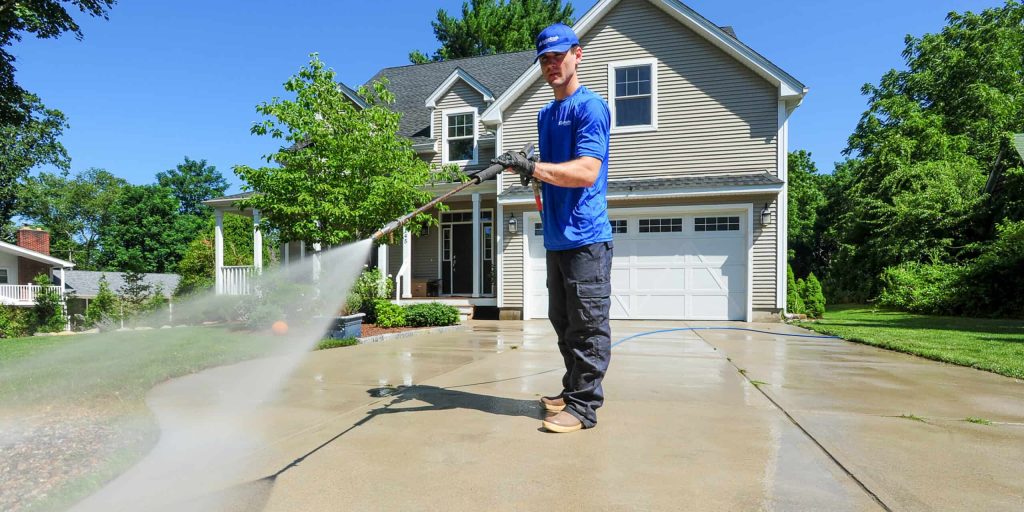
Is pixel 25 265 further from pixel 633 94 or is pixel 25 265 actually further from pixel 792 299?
pixel 792 299

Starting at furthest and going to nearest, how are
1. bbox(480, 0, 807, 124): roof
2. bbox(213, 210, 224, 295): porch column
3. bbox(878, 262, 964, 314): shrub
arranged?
1. bbox(213, 210, 224, 295): porch column
2. bbox(878, 262, 964, 314): shrub
3. bbox(480, 0, 807, 124): roof

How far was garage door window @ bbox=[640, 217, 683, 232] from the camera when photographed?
11.3 metres

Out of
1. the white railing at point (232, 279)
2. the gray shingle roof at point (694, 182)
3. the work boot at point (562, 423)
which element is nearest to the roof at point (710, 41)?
the gray shingle roof at point (694, 182)

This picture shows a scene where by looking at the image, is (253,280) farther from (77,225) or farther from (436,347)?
(77,225)

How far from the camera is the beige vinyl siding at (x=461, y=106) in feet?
47.4

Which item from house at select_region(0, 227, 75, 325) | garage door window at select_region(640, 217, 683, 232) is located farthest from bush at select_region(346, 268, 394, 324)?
house at select_region(0, 227, 75, 325)

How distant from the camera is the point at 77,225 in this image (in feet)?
170

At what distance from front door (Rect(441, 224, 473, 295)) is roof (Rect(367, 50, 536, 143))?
9.29 ft

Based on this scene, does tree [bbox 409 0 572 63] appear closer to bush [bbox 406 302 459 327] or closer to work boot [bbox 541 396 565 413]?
bush [bbox 406 302 459 327]

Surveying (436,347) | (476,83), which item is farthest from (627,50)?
(436,347)

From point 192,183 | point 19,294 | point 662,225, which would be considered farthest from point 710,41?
point 192,183

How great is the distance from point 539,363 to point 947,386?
3282 millimetres

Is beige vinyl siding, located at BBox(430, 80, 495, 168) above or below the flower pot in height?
above

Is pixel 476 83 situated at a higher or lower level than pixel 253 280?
higher
